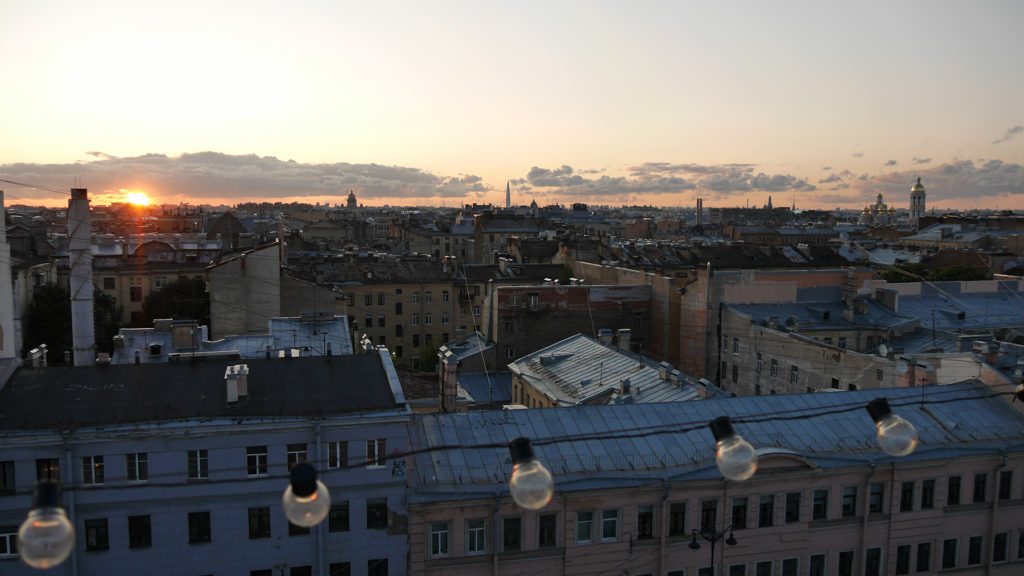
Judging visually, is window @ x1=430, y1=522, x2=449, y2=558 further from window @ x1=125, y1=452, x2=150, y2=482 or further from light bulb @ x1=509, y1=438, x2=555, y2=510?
light bulb @ x1=509, y1=438, x2=555, y2=510

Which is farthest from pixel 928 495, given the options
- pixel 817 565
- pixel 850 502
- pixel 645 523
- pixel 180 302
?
pixel 180 302

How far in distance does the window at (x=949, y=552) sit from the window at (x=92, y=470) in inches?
779

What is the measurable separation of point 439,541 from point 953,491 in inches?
516

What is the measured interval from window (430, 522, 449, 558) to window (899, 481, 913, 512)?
37.1ft

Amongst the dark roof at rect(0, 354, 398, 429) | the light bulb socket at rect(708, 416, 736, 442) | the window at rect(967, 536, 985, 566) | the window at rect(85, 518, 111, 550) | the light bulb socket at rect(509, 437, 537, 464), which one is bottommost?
the window at rect(967, 536, 985, 566)

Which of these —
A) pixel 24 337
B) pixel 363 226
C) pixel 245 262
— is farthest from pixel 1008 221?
pixel 24 337

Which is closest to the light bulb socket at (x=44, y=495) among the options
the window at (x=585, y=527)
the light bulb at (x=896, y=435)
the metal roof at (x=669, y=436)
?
the light bulb at (x=896, y=435)

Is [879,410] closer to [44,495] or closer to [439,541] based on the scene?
[44,495]

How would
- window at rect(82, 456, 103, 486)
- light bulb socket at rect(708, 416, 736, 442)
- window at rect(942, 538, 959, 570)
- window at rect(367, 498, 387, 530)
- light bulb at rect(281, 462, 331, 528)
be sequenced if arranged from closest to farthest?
light bulb at rect(281, 462, 331, 528)
light bulb socket at rect(708, 416, 736, 442)
window at rect(82, 456, 103, 486)
window at rect(367, 498, 387, 530)
window at rect(942, 538, 959, 570)

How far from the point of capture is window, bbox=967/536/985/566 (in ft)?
66.9

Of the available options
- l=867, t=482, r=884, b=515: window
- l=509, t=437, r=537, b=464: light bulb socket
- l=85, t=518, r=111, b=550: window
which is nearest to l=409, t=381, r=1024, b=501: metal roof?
l=867, t=482, r=884, b=515: window

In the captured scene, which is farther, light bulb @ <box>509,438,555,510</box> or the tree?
the tree

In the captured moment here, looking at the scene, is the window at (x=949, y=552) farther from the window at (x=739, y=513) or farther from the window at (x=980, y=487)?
the window at (x=739, y=513)

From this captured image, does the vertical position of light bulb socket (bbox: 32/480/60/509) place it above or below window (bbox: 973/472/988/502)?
above
